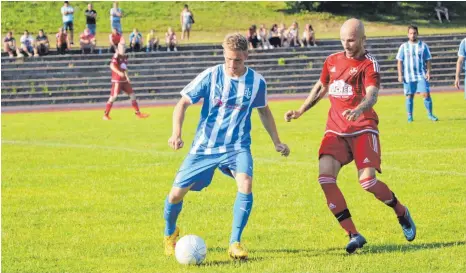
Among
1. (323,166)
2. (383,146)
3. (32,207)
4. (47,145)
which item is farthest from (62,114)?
(323,166)

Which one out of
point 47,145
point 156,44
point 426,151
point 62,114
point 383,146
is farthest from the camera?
point 156,44

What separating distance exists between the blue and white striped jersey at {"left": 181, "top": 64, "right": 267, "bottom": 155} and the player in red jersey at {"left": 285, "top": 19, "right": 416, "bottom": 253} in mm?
703

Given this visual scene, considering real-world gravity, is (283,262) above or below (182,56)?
above

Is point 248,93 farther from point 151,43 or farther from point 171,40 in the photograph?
point 151,43

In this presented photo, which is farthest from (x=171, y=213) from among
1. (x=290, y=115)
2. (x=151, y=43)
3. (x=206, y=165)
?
(x=151, y=43)

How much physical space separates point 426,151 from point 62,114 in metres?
17.3

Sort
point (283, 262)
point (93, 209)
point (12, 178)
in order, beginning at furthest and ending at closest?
point (12, 178), point (93, 209), point (283, 262)

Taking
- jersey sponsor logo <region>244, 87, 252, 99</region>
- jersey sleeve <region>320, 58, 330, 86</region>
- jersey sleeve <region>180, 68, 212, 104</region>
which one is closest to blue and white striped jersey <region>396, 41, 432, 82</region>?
jersey sleeve <region>320, 58, 330, 86</region>

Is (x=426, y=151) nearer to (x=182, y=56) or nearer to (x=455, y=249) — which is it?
(x=455, y=249)

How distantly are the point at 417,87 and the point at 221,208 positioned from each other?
41.7ft

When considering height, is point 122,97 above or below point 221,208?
below

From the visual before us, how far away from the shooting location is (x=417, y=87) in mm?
23594

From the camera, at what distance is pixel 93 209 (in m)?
12.1

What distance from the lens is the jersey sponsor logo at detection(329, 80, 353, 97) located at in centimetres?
948
